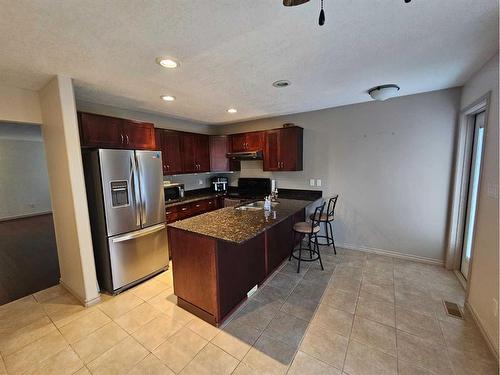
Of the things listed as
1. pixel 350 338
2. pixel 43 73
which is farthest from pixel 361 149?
pixel 43 73

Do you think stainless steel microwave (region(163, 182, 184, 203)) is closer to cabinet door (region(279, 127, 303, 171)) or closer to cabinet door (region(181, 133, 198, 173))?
cabinet door (region(181, 133, 198, 173))

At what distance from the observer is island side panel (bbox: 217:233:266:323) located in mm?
2098

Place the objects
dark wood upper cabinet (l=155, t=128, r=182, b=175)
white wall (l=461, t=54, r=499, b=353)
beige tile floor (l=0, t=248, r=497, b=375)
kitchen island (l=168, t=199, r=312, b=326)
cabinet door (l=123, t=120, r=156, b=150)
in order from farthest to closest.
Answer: dark wood upper cabinet (l=155, t=128, r=182, b=175) → cabinet door (l=123, t=120, r=156, b=150) → kitchen island (l=168, t=199, r=312, b=326) → white wall (l=461, t=54, r=499, b=353) → beige tile floor (l=0, t=248, r=497, b=375)

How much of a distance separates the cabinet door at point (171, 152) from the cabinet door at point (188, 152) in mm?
89

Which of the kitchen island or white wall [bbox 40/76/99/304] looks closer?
the kitchen island

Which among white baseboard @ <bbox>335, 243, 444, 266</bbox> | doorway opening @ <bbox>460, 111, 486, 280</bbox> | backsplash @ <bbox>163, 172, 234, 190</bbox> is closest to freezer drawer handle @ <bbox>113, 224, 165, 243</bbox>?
backsplash @ <bbox>163, 172, 234, 190</bbox>

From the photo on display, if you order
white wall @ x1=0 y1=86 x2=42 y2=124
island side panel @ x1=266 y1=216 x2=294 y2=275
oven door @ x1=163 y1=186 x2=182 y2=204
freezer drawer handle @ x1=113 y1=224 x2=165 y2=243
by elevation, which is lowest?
island side panel @ x1=266 y1=216 x2=294 y2=275

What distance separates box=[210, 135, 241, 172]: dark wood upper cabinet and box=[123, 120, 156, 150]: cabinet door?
5.08 ft

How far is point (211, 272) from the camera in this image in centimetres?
204

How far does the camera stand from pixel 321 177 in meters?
3.90

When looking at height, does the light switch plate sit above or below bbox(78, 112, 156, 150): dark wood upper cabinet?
below

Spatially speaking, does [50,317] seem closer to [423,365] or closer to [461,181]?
[423,365]

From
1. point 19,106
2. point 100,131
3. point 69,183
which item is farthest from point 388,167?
point 19,106

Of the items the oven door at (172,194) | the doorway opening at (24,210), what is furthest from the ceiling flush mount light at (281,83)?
the doorway opening at (24,210)
